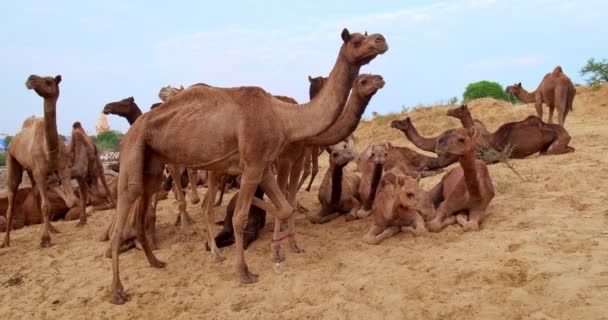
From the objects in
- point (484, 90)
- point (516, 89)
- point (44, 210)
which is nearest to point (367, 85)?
point (44, 210)

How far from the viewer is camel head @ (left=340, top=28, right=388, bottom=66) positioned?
17.2 ft

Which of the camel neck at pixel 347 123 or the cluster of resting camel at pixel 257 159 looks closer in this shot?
the cluster of resting camel at pixel 257 159

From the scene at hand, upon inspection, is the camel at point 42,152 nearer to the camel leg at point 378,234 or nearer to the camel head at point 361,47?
the camel head at point 361,47

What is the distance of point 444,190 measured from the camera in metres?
7.37

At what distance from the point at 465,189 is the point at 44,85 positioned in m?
6.41

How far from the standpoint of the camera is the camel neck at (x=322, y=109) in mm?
5367

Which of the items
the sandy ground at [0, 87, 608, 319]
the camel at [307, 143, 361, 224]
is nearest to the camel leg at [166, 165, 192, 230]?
the sandy ground at [0, 87, 608, 319]

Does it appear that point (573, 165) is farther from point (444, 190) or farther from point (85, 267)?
point (85, 267)

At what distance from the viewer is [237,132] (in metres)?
5.46

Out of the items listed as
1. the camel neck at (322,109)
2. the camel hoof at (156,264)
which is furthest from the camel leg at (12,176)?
the camel neck at (322,109)

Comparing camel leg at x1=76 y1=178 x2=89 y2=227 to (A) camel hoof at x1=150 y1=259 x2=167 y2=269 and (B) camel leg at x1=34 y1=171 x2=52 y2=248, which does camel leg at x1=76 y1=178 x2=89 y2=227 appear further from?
(A) camel hoof at x1=150 y1=259 x2=167 y2=269

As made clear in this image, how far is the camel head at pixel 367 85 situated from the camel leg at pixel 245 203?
4.54 feet

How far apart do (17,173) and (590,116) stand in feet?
66.8

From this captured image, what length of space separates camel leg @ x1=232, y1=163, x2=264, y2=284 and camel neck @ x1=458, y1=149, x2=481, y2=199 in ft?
8.50
